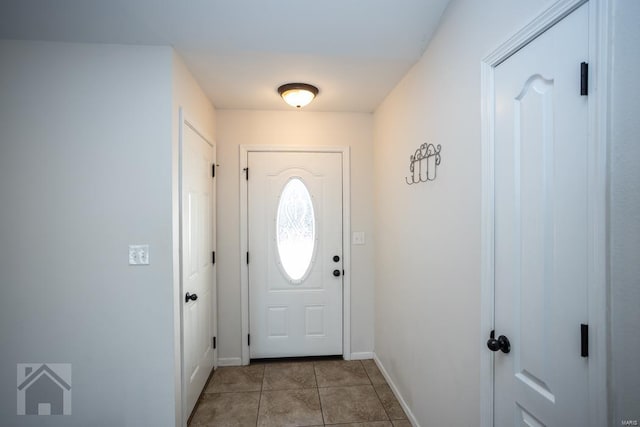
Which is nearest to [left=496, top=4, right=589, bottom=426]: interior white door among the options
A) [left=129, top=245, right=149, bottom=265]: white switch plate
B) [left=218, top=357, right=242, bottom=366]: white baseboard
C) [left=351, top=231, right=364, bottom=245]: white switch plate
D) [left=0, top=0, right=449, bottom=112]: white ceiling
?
[left=0, top=0, right=449, bottom=112]: white ceiling

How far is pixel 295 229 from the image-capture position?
9.61 ft

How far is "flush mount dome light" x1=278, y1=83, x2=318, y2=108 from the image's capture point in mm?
2270

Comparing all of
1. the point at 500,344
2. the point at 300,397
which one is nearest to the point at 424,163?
the point at 500,344

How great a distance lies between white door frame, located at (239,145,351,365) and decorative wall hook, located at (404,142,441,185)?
36.0 inches

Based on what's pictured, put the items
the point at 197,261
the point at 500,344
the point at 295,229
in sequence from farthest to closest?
the point at 295,229 → the point at 197,261 → the point at 500,344

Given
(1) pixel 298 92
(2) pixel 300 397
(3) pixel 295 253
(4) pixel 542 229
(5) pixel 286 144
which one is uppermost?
(1) pixel 298 92

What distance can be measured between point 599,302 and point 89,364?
2.43 m

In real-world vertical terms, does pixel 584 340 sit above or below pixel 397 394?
above

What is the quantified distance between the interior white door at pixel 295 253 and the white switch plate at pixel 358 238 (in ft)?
0.50

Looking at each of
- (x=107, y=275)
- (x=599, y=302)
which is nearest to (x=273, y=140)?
(x=107, y=275)

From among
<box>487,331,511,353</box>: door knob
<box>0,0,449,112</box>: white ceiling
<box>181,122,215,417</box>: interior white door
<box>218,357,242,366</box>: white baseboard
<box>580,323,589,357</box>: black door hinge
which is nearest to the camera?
<box>580,323,589,357</box>: black door hinge

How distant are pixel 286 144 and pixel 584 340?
254 cm

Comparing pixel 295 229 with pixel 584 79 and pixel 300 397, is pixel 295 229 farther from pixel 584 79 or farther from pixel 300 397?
pixel 584 79

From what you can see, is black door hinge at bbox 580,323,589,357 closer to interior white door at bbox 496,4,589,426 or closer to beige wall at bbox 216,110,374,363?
interior white door at bbox 496,4,589,426
